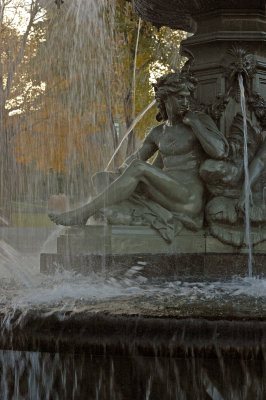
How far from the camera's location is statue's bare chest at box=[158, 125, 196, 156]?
6648 mm

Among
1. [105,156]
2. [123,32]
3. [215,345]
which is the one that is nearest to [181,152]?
[215,345]

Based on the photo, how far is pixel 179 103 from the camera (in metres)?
6.65

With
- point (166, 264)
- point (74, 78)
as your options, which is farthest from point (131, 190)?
point (74, 78)

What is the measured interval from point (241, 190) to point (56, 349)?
313 cm

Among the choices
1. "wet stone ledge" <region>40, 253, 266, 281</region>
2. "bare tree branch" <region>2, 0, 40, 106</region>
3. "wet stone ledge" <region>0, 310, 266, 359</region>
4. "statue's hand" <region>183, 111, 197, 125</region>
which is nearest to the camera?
"wet stone ledge" <region>0, 310, 266, 359</region>

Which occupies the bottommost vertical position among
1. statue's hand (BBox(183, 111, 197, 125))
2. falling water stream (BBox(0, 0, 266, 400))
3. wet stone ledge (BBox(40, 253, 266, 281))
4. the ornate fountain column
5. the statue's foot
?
falling water stream (BBox(0, 0, 266, 400))

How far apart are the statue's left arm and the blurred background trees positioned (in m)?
12.7

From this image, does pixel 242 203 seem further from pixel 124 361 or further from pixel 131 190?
pixel 124 361

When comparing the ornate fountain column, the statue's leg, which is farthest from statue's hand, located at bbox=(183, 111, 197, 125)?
the statue's leg

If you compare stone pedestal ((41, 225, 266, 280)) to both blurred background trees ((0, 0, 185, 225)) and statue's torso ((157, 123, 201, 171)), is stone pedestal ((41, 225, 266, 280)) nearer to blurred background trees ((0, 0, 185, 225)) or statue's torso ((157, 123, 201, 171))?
statue's torso ((157, 123, 201, 171))

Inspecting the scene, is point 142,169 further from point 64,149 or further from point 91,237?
point 64,149

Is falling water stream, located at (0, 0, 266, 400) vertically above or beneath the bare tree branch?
beneath

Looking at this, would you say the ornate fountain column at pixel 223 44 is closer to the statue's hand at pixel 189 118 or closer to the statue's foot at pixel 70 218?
the statue's hand at pixel 189 118

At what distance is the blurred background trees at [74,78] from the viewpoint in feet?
70.4
